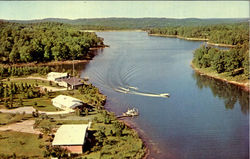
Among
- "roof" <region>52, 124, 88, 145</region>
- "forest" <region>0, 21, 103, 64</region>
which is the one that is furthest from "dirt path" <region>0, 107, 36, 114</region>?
"forest" <region>0, 21, 103, 64</region>

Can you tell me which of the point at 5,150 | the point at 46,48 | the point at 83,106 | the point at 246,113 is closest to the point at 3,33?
the point at 46,48

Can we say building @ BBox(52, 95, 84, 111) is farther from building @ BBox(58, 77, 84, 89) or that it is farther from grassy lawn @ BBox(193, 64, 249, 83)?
grassy lawn @ BBox(193, 64, 249, 83)

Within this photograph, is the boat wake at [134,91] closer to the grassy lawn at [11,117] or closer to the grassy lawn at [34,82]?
the grassy lawn at [34,82]

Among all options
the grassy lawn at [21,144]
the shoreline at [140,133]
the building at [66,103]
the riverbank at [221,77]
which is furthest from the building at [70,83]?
the riverbank at [221,77]

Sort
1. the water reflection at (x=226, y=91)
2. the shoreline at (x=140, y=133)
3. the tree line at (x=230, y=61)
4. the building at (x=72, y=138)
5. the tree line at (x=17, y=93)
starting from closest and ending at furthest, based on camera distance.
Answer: the building at (x=72, y=138)
the shoreline at (x=140, y=133)
the tree line at (x=17, y=93)
the water reflection at (x=226, y=91)
the tree line at (x=230, y=61)

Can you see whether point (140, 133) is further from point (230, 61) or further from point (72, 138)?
point (230, 61)

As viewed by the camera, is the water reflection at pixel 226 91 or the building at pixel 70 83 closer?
the water reflection at pixel 226 91
